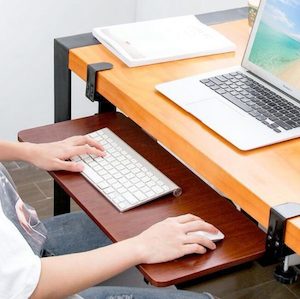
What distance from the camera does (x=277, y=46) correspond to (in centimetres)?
135

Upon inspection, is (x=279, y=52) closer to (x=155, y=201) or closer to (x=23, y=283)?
(x=155, y=201)

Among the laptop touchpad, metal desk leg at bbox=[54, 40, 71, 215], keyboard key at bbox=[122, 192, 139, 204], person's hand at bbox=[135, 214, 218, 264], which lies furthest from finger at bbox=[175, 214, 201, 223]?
metal desk leg at bbox=[54, 40, 71, 215]

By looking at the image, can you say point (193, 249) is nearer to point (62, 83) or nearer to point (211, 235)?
point (211, 235)

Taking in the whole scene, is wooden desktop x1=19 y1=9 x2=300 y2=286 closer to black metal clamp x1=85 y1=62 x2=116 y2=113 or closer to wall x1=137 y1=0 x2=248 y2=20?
black metal clamp x1=85 y1=62 x2=116 y2=113

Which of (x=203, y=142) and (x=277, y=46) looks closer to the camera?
(x=203, y=142)

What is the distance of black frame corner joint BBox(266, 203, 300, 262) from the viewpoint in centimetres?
101

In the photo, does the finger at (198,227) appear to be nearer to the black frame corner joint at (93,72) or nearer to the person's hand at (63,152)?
the person's hand at (63,152)

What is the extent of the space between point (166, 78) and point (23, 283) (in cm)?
62

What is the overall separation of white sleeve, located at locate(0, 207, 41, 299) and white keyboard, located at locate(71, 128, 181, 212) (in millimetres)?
253

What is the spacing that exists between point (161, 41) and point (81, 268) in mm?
687

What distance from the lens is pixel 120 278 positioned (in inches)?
52.2

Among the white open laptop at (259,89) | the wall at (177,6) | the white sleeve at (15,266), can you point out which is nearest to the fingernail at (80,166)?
the white open laptop at (259,89)

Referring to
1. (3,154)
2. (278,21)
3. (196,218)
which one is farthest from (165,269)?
(278,21)

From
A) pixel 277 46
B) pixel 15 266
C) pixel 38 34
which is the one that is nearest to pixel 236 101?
pixel 277 46
